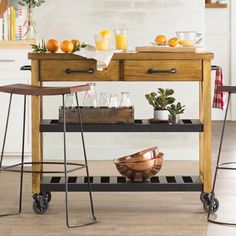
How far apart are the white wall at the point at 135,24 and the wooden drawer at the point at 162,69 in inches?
73.5

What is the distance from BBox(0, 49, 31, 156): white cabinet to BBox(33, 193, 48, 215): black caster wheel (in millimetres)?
1597

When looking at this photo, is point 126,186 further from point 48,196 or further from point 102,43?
point 102,43

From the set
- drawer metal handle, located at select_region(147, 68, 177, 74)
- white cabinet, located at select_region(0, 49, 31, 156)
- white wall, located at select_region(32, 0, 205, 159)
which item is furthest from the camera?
white wall, located at select_region(32, 0, 205, 159)

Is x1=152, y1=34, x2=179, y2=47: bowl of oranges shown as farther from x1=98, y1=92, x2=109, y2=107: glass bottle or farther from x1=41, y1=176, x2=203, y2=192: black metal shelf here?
x1=41, y1=176, x2=203, y2=192: black metal shelf

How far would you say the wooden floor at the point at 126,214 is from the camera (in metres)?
4.34

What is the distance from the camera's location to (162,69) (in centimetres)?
473

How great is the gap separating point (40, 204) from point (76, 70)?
80cm

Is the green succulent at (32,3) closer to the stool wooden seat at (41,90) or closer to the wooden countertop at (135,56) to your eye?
the wooden countertop at (135,56)

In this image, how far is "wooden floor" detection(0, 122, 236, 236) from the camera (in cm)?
434

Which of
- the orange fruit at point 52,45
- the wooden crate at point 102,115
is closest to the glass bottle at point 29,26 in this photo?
the orange fruit at point 52,45

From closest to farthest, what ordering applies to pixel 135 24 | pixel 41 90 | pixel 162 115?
pixel 41 90, pixel 162 115, pixel 135 24

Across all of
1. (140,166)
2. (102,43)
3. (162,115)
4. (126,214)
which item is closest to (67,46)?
(102,43)

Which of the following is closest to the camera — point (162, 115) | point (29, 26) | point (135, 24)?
point (162, 115)

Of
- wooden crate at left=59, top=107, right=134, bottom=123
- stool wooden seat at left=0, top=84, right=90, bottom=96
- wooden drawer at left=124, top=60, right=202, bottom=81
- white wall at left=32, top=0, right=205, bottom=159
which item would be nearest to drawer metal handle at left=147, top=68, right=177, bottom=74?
wooden drawer at left=124, top=60, right=202, bottom=81
